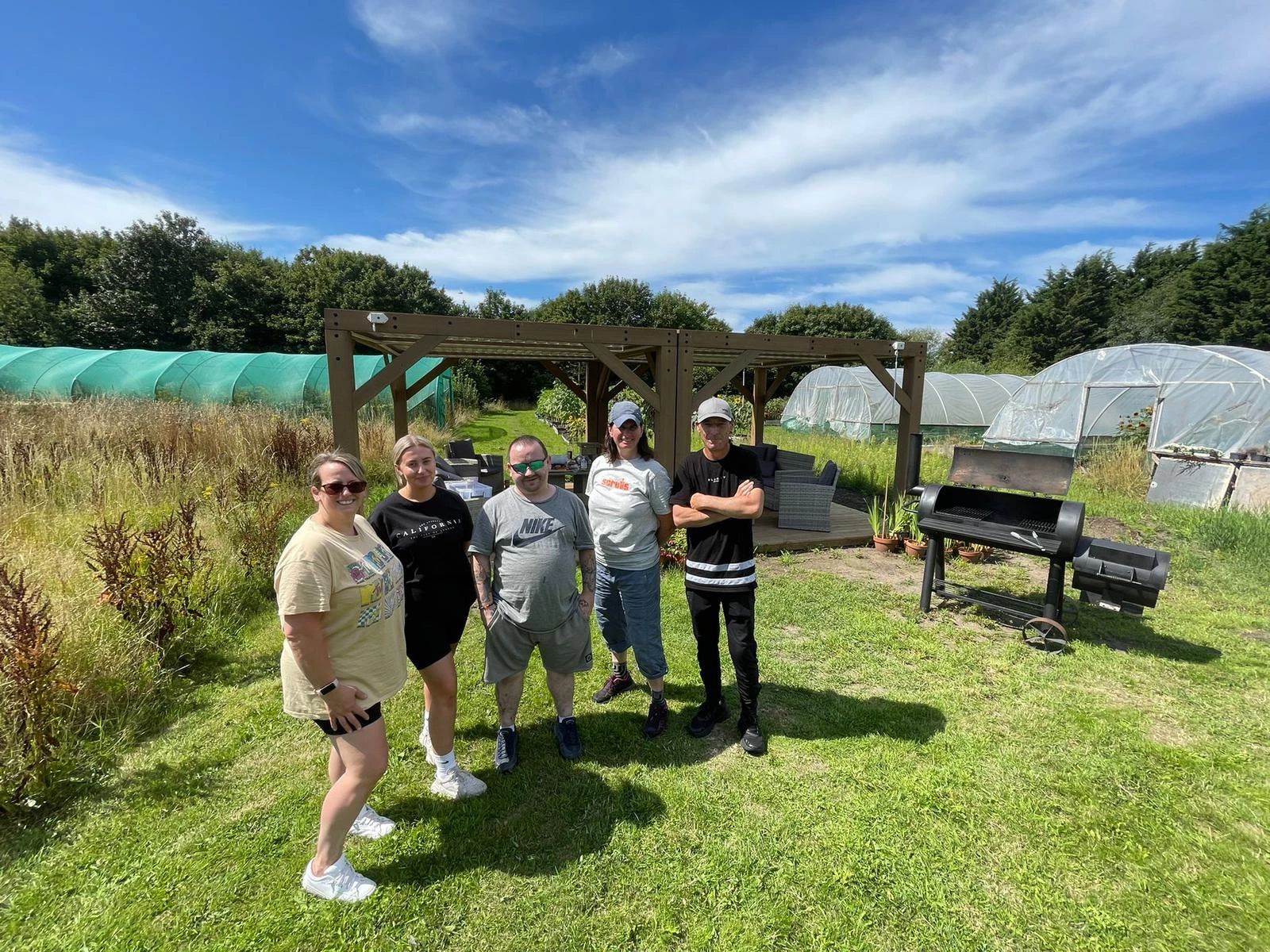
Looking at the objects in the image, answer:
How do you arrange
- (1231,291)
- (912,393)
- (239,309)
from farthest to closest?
(239,309) < (1231,291) < (912,393)

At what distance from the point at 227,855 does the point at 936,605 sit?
17.2 feet

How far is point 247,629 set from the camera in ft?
13.6

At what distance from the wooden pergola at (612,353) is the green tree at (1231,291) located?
30764 millimetres

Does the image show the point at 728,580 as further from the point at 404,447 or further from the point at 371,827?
the point at 371,827

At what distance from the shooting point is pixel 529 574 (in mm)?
2400

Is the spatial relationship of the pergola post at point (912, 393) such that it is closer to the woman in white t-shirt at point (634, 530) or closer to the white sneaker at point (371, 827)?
the woman in white t-shirt at point (634, 530)

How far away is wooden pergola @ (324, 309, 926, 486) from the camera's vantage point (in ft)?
16.0

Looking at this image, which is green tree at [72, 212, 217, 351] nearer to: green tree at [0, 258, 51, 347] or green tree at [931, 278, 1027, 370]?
green tree at [0, 258, 51, 347]

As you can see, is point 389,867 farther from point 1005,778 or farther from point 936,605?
point 936,605

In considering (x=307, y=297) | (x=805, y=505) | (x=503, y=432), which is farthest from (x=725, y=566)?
(x=307, y=297)

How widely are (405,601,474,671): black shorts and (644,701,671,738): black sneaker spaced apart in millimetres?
1241

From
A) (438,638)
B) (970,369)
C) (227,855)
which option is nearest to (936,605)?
(438,638)

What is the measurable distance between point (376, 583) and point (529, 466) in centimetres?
81

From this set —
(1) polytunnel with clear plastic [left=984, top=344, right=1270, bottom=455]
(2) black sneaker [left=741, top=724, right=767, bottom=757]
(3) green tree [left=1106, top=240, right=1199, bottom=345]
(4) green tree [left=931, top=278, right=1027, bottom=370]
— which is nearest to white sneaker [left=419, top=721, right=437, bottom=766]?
(2) black sneaker [left=741, top=724, right=767, bottom=757]
